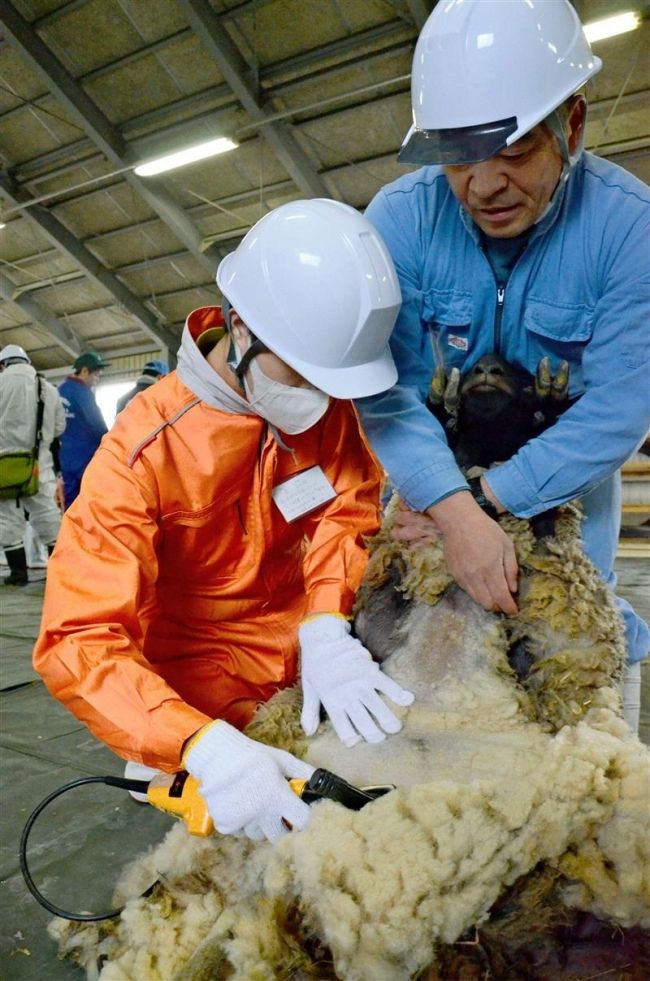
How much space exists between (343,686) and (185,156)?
28.8ft

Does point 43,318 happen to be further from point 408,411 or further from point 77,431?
point 408,411

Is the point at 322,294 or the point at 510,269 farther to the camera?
the point at 510,269

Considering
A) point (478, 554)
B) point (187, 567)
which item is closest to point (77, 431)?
point (187, 567)

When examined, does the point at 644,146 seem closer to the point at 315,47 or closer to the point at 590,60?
the point at 315,47

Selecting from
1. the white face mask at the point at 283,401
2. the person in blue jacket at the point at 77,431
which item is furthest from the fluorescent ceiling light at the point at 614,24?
the white face mask at the point at 283,401

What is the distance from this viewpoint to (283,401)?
5.68ft

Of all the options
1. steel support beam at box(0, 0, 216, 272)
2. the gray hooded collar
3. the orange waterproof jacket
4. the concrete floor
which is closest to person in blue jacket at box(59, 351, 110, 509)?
the concrete floor

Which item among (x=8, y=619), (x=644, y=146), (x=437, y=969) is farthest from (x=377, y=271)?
(x=644, y=146)

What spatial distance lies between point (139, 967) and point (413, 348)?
55.9 inches

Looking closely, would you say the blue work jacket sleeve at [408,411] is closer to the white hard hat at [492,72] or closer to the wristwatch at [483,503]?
the wristwatch at [483,503]

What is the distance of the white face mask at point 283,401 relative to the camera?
5.61 ft

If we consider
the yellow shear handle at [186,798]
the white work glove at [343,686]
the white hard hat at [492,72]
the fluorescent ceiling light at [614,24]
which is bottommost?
the yellow shear handle at [186,798]

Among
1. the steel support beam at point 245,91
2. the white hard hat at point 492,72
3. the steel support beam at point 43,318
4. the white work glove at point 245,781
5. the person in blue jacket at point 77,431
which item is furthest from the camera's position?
the steel support beam at point 43,318

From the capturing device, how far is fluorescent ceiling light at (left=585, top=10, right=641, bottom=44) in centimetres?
610
